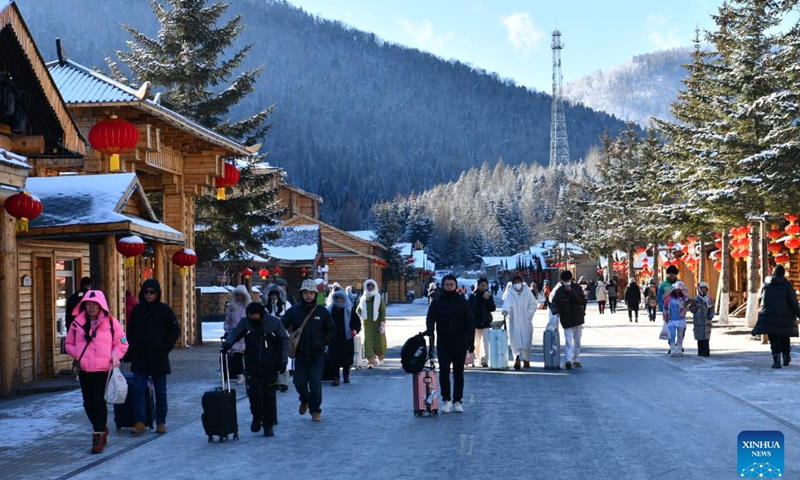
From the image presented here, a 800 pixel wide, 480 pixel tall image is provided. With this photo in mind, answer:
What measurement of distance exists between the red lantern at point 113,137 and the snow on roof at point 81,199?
2.76 ft

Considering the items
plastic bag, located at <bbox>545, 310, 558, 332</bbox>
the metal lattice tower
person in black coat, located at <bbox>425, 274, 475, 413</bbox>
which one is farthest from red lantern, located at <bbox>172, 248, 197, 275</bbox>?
the metal lattice tower

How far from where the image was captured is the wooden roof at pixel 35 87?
14766mm

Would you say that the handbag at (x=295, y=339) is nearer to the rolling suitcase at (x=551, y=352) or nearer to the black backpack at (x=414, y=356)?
the black backpack at (x=414, y=356)

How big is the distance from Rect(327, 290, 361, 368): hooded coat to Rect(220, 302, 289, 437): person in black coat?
5747 mm

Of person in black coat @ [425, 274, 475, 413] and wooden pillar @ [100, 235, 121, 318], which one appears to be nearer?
person in black coat @ [425, 274, 475, 413]

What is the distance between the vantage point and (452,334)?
42.4 feet

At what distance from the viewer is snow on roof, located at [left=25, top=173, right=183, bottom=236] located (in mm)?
18453

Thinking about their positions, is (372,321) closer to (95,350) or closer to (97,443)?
(95,350)

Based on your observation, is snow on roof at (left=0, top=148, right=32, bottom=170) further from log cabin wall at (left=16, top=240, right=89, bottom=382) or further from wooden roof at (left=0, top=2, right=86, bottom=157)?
log cabin wall at (left=16, top=240, right=89, bottom=382)

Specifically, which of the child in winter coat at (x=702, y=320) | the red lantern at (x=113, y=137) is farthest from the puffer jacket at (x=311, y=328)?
the child in winter coat at (x=702, y=320)

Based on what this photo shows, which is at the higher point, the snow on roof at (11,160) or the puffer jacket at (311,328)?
the snow on roof at (11,160)

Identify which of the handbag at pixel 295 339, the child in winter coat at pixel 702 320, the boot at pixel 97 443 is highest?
the handbag at pixel 295 339

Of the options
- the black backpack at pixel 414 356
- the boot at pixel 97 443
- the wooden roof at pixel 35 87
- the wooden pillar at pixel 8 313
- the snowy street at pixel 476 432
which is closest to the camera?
the snowy street at pixel 476 432

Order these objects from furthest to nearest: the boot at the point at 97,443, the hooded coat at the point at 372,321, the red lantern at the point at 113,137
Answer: the red lantern at the point at 113,137
the hooded coat at the point at 372,321
the boot at the point at 97,443
